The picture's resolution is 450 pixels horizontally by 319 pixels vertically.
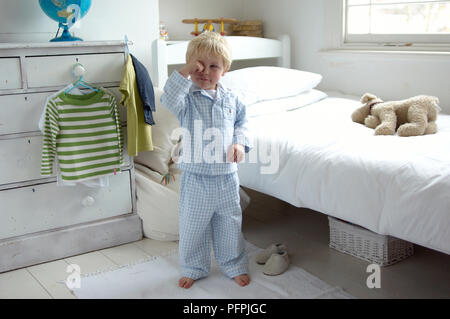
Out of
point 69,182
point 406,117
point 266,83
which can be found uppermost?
point 266,83

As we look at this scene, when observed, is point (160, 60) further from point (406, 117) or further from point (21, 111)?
point (406, 117)

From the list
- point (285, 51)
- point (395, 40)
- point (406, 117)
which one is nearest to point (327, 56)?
point (285, 51)

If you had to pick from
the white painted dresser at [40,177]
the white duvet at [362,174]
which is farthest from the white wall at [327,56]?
the white painted dresser at [40,177]

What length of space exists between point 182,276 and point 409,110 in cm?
123

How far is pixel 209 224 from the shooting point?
Answer: 2041 millimetres

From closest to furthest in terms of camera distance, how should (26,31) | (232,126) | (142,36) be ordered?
(232,126), (26,31), (142,36)

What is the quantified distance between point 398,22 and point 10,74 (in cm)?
214

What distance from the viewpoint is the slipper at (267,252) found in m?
2.18

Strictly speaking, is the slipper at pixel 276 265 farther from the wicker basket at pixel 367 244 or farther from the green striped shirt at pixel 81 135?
the green striped shirt at pixel 81 135

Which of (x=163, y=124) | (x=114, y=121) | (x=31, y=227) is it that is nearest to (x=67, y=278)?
(x=31, y=227)

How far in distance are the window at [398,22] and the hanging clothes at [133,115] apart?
1.59m

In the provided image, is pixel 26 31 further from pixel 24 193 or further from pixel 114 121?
pixel 24 193

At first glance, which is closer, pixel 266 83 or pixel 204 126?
pixel 204 126
